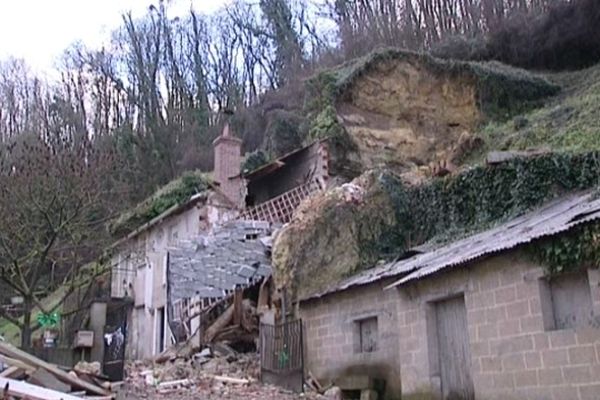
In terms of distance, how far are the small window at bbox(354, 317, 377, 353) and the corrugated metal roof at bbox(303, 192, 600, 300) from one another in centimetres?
79

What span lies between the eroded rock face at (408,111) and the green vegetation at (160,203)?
272 inches

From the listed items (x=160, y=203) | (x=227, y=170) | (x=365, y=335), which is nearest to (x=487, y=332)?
(x=365, y=335)

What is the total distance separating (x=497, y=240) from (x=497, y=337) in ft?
5.62

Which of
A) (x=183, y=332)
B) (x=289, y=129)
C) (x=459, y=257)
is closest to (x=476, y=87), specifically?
(x=289, y=129)

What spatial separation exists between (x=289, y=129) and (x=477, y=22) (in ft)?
35.9

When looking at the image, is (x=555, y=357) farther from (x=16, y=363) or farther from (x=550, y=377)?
(x=16, y=363)

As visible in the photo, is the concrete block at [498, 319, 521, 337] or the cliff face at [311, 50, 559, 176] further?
the cliff face at [311, 50, 559, 176]

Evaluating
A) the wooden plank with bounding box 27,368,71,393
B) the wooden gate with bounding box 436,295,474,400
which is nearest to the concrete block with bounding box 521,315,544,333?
the wooden gate with bounding box 436,295,474,400

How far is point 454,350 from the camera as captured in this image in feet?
34.4

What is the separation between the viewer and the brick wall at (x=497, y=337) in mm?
8250

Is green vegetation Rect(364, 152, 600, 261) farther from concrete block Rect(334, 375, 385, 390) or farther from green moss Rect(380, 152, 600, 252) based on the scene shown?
concrete block Rect(334, 375, 385, 390)

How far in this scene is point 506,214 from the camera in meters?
13.9

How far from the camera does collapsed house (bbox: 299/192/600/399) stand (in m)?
8.48

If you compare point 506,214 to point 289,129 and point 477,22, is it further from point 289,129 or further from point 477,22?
point 477,22
